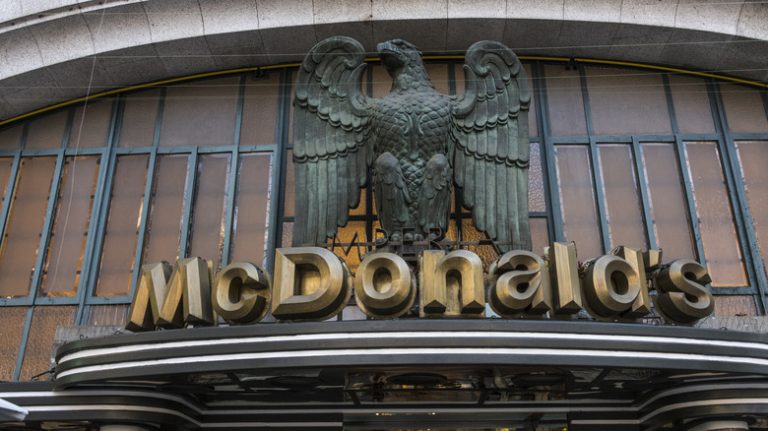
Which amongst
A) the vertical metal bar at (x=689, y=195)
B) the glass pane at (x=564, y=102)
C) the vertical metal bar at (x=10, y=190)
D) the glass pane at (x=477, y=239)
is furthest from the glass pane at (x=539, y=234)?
the vertical metal bar at (x=10, y=190)

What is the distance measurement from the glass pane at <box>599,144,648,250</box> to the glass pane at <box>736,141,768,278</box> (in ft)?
6.43

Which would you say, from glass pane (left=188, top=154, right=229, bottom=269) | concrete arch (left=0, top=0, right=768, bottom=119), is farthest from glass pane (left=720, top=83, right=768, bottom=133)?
glass pane (left=188, top=154, right=229, bottom=269)

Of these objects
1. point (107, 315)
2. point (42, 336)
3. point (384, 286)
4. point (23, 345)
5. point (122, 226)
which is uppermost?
point (122, 226)

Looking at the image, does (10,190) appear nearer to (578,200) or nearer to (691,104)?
(578,200)

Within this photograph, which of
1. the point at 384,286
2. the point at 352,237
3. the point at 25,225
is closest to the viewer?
the point at 384,286

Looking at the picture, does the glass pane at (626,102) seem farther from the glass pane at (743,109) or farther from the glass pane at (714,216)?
the glass pane at (743,109)

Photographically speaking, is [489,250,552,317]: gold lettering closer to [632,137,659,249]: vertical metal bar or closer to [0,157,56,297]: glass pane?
[632,137,659,249]: vertical metal bar

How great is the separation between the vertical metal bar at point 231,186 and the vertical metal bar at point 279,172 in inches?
26.6

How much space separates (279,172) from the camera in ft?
44.1

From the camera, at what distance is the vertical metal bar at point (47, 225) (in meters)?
13.1

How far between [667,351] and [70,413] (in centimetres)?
755

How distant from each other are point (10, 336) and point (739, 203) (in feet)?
41.4

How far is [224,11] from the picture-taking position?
13.8 m

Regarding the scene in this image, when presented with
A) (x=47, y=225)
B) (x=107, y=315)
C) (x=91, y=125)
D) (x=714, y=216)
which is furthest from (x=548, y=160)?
(x=47, y=225)
